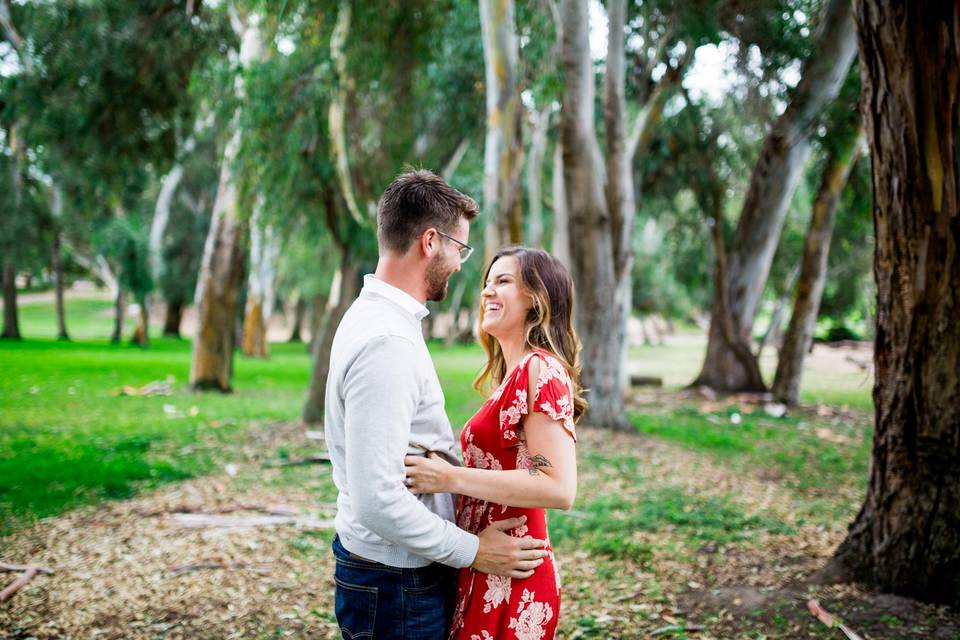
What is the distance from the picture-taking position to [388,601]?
2.00 m

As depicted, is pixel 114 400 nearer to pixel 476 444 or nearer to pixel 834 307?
pixel 476 444

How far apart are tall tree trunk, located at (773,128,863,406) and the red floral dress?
11482 millimetres

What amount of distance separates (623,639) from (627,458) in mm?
4838

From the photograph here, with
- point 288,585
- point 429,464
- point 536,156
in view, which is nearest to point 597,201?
point 536,156

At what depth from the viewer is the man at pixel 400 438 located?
1.78 metres

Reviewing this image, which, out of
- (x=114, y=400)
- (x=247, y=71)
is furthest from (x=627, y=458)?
(x=114, y=400)

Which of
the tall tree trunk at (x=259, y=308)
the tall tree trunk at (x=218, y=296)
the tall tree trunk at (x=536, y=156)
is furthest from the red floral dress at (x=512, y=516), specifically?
the tall tree trunk at (x=259, y=308)

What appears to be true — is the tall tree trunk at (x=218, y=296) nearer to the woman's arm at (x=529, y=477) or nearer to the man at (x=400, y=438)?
the man at (x=400, y=438)

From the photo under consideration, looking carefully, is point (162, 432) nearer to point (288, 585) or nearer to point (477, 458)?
point (288, 585)

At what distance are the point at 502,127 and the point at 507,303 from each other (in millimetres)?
6812

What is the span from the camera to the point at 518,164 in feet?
29.9

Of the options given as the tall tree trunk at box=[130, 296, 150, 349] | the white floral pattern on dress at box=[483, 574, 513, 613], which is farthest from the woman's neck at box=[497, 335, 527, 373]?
the tall tree trunk at box=[130, 296, 150, 349]

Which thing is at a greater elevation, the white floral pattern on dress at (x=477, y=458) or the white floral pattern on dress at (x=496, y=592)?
the white floral pattern on dress at (x=477, y=458)

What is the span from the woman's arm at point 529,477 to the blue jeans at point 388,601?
0.94 ft
